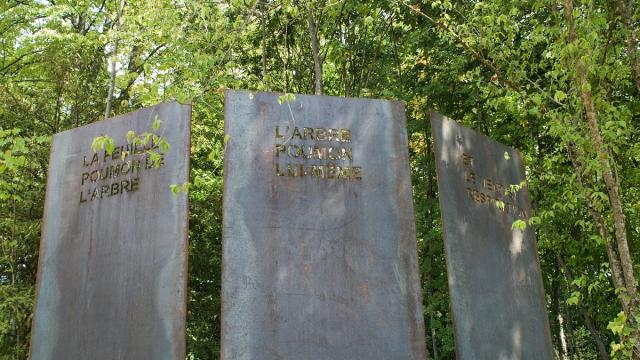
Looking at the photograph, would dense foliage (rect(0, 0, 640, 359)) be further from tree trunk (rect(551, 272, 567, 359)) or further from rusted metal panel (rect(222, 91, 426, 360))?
rusted metal panel (rect(222, 91, 426, 360))

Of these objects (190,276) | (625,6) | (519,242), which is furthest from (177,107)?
(190,276)

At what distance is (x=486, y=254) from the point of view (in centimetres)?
528

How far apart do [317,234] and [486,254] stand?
1.67 metres

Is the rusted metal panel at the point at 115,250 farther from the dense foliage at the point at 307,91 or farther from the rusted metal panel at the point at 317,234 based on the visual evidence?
the dense foliage at the point at 307,91

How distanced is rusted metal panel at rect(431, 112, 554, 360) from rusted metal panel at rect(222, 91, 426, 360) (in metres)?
0.39

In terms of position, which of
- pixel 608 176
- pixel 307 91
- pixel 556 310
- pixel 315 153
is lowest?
pixel 556 310

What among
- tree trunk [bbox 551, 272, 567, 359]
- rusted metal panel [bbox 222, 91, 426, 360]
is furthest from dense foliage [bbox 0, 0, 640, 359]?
rusted metal panel [bbox 222, 91, 426, 360]

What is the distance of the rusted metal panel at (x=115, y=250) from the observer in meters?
4.41

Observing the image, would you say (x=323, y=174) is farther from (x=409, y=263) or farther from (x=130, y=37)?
(x=130, y=37)

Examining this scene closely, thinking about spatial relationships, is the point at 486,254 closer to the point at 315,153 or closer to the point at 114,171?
the point at 315,153

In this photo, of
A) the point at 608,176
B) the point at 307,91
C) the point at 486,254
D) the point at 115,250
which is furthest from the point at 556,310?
the point at 115,250

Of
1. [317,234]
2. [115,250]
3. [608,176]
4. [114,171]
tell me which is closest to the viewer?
[317,234]

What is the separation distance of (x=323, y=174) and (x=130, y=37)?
780 cm

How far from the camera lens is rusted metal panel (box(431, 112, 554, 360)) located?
16.0 ft
